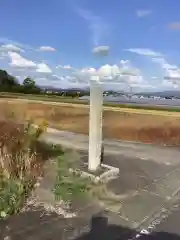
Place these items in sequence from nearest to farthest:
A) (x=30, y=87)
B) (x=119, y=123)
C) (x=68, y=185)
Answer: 1. (x=68, y=185)
2. (x=119, y=123)
3. (x=30, y=87)

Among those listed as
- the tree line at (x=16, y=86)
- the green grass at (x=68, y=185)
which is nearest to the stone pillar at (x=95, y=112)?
the green grass at (x=68, y=185)

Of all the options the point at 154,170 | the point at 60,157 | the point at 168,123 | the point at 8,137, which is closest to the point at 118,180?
the point at 154,170

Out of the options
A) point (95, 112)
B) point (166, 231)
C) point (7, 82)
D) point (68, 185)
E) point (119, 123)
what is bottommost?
point (166, 231)

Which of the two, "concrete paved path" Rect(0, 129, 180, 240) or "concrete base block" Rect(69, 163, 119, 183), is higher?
"concrete base block" Rect(69, 163, 119, 183)

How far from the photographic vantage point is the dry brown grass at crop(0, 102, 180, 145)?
30.3ft

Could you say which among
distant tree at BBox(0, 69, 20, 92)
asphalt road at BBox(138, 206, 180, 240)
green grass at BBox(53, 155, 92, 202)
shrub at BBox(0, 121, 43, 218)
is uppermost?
distant tree at BBox(0, 69, 20, 92)

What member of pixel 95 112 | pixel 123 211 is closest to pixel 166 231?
pixel 123 211

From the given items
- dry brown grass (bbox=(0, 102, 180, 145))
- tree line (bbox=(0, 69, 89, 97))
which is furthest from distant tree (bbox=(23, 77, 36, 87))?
dry brown grass (bbox=(0, 102, 180, 145))

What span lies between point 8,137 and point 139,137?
4.95 metres

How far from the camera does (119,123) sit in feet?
34.1

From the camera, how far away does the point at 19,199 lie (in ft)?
13.4

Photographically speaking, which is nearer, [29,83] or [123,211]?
[123,211]

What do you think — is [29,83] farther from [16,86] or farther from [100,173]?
[100,173]

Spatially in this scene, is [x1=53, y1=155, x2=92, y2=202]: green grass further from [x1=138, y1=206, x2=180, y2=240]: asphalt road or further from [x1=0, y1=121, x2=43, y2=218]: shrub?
[x1=138, y1=206, x2=180, y2=240]: asphalt road
